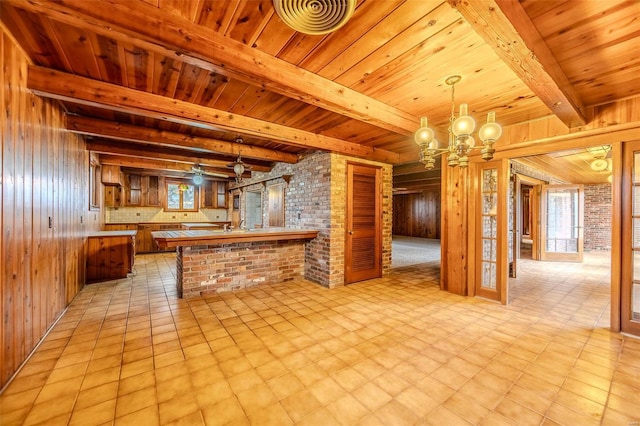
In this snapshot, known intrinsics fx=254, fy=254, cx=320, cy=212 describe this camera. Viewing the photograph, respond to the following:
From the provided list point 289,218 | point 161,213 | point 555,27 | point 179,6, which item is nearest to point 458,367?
point 555,27

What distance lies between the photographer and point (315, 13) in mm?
1505

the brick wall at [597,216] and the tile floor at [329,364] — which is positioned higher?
the brick wall at [597,216]

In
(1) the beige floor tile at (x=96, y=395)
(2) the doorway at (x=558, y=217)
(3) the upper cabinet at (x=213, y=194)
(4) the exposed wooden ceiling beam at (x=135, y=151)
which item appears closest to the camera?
(1) the beige floor tile at (x=96, y=395)

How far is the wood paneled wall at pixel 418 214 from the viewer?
1224 centimetres

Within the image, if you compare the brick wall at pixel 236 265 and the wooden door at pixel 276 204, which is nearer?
the brick wall at pixel 236 265

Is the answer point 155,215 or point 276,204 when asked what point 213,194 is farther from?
point 276,204

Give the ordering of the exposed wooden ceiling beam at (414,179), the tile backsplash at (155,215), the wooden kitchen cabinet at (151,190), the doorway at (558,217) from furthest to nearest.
Answer: the exposed wooden ceiling beam at (414,179), the wooden kitchen cabinet at (151,190), the tile backsplash at (155,215), the doorway at (558,217)

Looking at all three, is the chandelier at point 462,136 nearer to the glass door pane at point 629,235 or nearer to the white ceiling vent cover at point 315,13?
the white ceiling vent cover at point 315,13

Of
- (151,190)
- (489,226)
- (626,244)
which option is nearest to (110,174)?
(151,190)

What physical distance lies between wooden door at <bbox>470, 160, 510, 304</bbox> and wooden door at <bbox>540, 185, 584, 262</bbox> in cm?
486

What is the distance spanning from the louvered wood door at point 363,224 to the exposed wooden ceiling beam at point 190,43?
2202mm

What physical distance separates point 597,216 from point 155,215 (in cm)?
1506

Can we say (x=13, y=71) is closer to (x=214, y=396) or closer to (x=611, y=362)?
(x=214, y=396)

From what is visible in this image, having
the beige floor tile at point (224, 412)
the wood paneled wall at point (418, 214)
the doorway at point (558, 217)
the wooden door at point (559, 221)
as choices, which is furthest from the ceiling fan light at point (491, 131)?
the wood paneled wall at point (418, 214)
